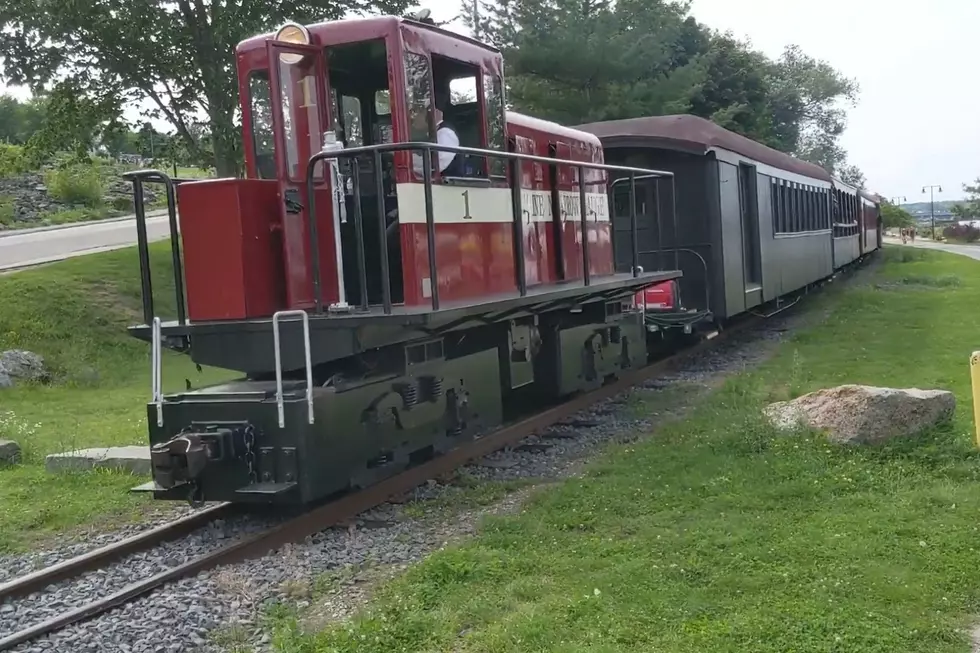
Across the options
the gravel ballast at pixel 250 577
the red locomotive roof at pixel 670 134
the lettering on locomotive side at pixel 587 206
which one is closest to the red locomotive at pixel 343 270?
the gravel ballast at pixel 250 577

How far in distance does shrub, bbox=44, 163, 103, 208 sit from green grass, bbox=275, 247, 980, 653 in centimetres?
3188

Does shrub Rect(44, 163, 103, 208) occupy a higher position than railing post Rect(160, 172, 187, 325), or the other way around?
shrub Rect(44, 163, 103, 208)

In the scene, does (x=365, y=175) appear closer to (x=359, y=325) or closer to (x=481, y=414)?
(x=359, y=325)

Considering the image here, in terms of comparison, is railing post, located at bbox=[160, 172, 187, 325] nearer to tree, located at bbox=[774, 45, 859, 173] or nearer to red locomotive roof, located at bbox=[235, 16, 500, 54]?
red locomotive roof, located at bbox=[235, 16, 500, 54]

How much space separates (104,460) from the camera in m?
7.51

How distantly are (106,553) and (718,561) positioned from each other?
341cm

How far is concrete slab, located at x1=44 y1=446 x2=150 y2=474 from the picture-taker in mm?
7422

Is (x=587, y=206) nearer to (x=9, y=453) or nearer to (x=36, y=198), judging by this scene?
(x=9, y=453)

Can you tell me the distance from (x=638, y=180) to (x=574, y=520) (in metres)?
6.61

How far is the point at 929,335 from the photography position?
41.4 feet

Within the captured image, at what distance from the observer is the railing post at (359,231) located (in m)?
5.55

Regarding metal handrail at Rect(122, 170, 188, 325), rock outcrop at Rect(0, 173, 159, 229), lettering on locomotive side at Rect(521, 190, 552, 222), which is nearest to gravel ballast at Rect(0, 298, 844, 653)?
metal handrail at Rect(122, 170, 188, 325)

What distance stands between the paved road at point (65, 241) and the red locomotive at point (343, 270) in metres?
14.4

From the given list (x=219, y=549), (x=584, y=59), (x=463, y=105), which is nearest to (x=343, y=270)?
(x=463, y=105)
